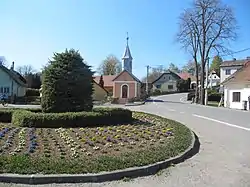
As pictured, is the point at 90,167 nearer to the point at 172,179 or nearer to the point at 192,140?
the point at 172,179

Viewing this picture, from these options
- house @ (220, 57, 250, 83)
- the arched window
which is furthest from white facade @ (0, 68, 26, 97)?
house @ (220, 57, 250, 83)

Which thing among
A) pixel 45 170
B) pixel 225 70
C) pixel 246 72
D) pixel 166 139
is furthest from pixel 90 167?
pixel 225 70

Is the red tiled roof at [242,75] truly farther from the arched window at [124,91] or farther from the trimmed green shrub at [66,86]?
the trimmed green shrub at [66,86]

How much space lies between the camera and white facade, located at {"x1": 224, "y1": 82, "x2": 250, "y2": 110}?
34.2 metres

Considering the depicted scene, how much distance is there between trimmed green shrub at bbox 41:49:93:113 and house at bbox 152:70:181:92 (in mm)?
78247

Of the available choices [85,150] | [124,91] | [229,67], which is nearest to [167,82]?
[229,67]

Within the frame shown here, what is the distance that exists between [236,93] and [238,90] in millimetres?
498

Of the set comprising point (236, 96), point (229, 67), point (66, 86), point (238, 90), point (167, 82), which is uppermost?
point (229, 67)

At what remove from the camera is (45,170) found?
5867 mm

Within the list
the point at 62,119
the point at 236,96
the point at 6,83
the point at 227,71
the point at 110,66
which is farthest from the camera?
the point at 110,66

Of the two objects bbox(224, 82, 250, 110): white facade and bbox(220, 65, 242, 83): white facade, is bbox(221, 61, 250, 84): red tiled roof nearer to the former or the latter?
bbox(224, 82, 250, 110): white facade

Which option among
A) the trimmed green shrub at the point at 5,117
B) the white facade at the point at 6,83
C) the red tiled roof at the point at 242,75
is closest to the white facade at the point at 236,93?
the red tiled roof at the point at 242,75

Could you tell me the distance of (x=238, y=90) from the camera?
3572 cm

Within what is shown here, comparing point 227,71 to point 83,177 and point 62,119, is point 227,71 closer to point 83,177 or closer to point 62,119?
point 62,119
